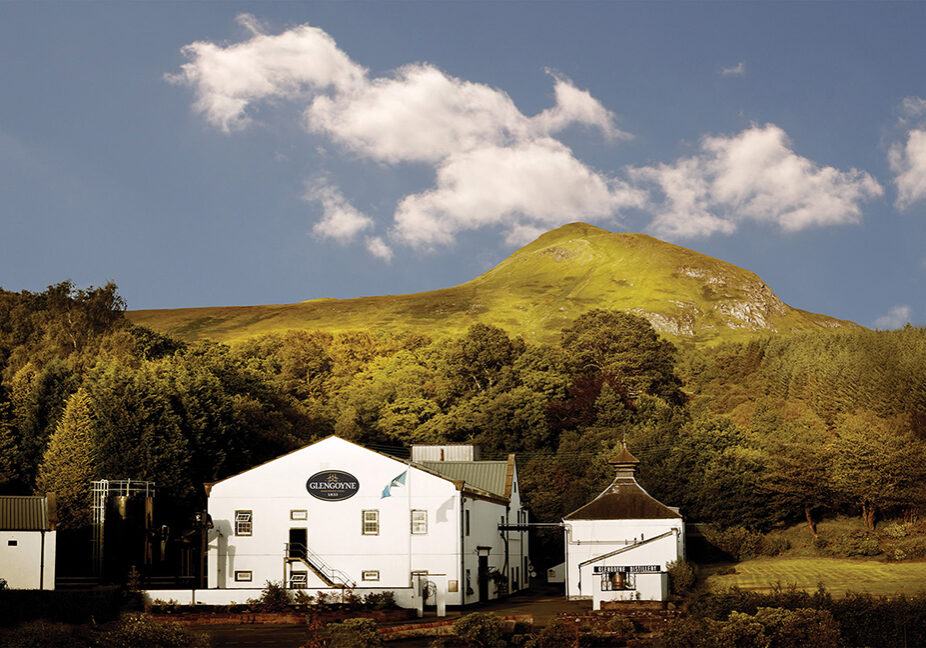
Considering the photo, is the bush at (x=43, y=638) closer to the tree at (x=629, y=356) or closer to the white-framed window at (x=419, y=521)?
the white-framed window at (x=419, y=521)

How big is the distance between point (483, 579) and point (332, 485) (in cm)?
912

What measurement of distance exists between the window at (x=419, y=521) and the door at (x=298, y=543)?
5181 millimetres

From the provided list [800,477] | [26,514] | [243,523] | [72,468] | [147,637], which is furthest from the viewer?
[800,477]

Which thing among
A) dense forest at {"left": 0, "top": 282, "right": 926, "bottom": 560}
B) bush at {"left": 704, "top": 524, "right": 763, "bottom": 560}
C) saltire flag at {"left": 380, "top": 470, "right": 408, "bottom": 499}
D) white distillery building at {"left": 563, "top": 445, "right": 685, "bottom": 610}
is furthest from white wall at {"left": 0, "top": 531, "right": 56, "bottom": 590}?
bush at {"left": 704, "top": 524, "right": 763, "bottom": 560}

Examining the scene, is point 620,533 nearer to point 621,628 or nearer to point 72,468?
point 621,628

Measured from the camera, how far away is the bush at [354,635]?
2680 cm

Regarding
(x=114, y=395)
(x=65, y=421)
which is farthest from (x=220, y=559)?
(x=65, y=421)

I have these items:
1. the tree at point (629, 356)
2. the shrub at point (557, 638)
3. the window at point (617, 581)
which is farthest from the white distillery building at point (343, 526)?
the tree at point (629, 356)

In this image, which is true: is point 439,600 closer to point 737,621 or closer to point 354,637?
point 354,637

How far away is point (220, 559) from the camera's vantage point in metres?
47.9

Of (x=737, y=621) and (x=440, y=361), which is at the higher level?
(x=440, y=361)

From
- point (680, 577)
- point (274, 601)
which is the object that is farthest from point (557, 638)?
point (680, 577)

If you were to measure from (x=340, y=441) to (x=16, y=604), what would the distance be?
16.3 m

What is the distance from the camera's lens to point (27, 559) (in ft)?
146
